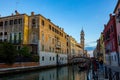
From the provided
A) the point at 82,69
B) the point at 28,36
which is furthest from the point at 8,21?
the point at 82,69

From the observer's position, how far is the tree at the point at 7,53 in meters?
23.5

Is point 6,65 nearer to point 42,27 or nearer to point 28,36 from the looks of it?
point 28,36

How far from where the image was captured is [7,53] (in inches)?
958

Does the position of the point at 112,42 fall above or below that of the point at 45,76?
above

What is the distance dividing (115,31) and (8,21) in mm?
24018

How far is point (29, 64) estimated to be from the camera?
96.9ft

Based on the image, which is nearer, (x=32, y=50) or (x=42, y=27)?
(x=32, y=50)

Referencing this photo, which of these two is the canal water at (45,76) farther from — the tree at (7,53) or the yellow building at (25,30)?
the yellow building at (25,30)

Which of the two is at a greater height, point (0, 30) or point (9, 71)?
point (0, 30)

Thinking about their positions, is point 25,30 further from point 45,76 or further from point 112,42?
point 112,42

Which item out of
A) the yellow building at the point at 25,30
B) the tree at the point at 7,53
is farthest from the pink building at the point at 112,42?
the tree at the point at 7,53

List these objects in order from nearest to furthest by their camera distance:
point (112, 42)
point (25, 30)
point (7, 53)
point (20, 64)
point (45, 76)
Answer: point (45, 76) → point (7, 53) → point (20, 64) → point (112, 42) → point (25, 30)

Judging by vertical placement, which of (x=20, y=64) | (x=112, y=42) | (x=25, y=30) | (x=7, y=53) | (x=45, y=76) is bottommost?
(x=45, y=76)

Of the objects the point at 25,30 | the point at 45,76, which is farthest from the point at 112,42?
the point at 25,30
